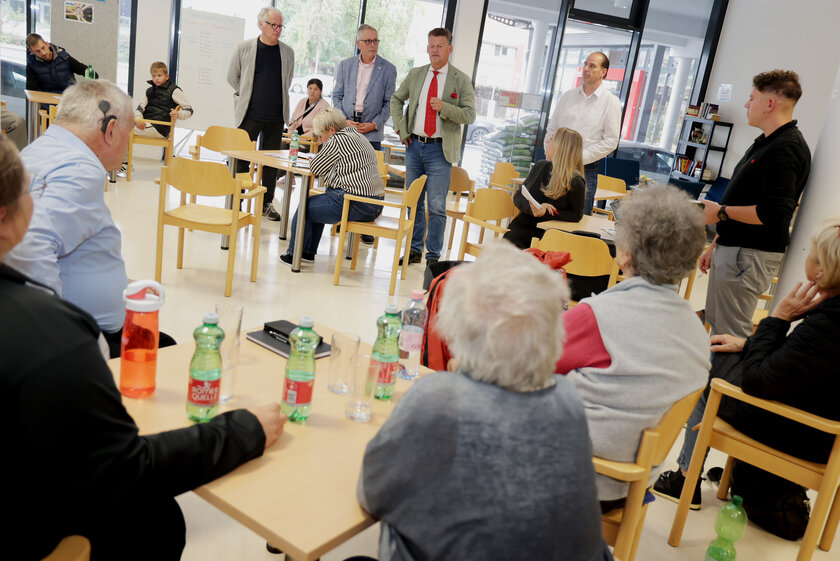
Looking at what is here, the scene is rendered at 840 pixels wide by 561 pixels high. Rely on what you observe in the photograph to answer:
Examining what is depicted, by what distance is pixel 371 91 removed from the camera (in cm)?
609

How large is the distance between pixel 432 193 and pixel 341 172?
112cm

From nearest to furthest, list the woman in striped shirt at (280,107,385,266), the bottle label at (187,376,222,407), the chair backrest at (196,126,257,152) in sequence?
the bottle label at (187,376,222,407), the woman in striped shirt at (280,107,385,266), the chair backrest at (196,126,257,152)

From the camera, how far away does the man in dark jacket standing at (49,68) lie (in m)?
7.38

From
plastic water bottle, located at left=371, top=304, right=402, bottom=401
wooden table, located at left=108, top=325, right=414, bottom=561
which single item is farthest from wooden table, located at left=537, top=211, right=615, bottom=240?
wooden table, located at left=108, top=325, right=414, bottom=561

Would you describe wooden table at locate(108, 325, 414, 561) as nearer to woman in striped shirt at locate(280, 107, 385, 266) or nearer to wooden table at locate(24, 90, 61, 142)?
woman in striped shirt at locate(280, 107, 385, 266)

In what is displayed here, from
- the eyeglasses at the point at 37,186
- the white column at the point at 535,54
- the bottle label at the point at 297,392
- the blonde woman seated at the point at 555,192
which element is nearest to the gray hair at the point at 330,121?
the blonde woman seated at the point at 555,192

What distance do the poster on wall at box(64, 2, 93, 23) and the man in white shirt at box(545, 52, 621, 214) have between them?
19.6 feet

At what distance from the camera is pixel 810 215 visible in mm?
3674

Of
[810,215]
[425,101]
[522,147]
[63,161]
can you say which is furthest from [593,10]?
[63,161]

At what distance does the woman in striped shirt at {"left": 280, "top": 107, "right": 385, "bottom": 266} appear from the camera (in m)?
4.81

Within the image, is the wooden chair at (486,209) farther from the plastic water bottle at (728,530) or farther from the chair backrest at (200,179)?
the plastic water bottle at (728,530)

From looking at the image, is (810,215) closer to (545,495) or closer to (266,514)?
(545,495)

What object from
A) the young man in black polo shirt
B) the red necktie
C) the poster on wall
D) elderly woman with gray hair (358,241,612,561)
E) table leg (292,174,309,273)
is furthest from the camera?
the poster on wall

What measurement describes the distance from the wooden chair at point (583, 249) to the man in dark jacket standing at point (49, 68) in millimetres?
6162
